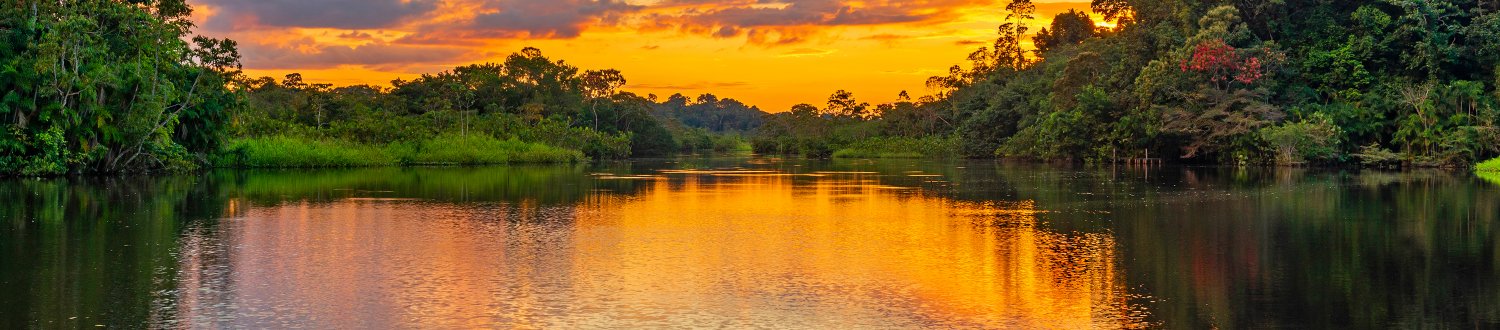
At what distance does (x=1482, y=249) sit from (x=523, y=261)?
12.3 meters

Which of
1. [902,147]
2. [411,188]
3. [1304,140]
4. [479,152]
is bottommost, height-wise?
[411,188]

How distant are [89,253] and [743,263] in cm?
788

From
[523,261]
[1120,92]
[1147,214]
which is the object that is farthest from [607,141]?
[523,261]

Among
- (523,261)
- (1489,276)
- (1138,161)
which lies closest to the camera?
(1489,276)

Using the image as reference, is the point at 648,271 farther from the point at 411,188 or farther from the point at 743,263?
the point at 411,188

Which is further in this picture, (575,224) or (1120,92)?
(1120,92)

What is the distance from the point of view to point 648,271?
41.5 feet

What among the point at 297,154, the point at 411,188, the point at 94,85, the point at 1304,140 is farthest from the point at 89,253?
the point at 1304,140

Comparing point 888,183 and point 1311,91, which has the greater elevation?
point 1311,91

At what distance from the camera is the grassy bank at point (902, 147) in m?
97.0

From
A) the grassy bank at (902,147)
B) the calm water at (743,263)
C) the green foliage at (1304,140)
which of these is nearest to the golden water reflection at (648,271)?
the calm water at (743,263)

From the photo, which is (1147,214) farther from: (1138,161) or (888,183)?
(1138,161)

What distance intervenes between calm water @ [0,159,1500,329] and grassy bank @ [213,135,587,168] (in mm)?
23261

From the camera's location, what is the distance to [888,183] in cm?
3694
